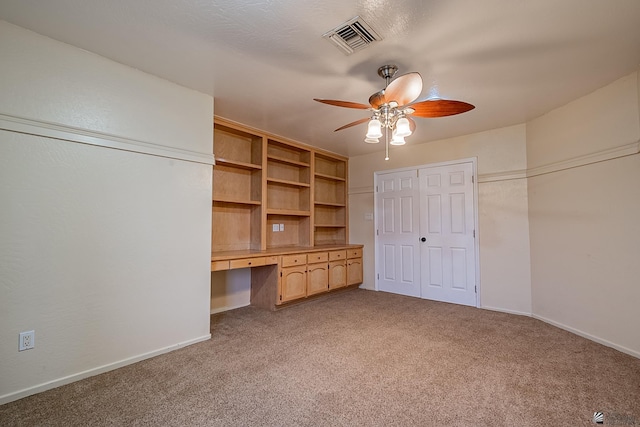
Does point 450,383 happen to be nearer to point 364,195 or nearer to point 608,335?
point 608,335

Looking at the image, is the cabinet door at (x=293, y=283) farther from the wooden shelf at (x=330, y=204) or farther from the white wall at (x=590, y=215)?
the white wall at (x=590, y=215)

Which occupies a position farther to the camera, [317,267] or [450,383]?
[317,267]

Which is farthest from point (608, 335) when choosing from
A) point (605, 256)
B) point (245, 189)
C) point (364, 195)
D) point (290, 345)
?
point (245, 189)

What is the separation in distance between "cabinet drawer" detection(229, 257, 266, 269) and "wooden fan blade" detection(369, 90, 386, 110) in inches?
85.6

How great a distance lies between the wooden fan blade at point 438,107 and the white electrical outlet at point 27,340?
3.10 metres

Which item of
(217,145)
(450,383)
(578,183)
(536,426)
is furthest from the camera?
(217,145)

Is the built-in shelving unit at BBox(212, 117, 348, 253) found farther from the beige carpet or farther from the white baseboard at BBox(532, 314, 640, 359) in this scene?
the white baseboard at BBox(532, 314, 640, 359)

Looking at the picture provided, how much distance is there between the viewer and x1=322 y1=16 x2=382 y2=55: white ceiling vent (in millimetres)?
1896

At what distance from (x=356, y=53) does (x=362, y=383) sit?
2411 millimetres

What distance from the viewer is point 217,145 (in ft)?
12.3

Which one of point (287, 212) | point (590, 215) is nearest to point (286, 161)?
point (287, 212)

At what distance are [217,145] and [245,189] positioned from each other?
69 cm

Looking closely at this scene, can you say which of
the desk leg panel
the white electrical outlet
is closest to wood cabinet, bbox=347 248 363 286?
the desk leg panel

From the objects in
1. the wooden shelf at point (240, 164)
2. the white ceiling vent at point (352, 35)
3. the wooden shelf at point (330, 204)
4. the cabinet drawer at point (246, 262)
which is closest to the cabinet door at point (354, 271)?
the wooden shelf at point (330, 204)
